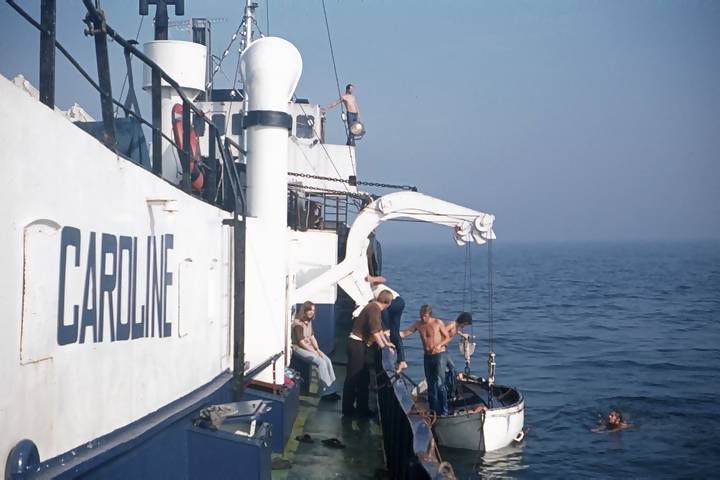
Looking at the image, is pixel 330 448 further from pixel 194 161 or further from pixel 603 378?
pixel 603 378

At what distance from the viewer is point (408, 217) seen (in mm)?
13383

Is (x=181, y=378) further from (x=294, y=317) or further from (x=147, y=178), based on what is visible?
(x=294, y=317)

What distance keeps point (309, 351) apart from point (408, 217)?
3005 millimetres

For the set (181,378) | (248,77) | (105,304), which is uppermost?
(248,77)

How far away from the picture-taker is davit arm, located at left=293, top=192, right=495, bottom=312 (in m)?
13.0

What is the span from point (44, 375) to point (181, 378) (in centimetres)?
263

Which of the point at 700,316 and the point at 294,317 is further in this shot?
the point at 700,316

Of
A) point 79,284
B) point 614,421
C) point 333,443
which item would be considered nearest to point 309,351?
point 333,443

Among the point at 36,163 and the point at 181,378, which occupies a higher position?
the point at 36,163

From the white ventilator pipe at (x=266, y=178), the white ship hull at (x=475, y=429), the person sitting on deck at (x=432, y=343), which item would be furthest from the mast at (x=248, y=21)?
the white ship hull at (x=475, y=429)

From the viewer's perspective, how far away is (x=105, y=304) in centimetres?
465

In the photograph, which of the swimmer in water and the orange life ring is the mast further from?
the swimmer in water

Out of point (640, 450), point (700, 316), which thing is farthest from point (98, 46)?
point (700, 316)

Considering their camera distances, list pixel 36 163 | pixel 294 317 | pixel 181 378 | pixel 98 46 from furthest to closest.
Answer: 1. pixel 294 317
2. pixel 181 378
3. pixel 98 46
4. pixel 36 163
